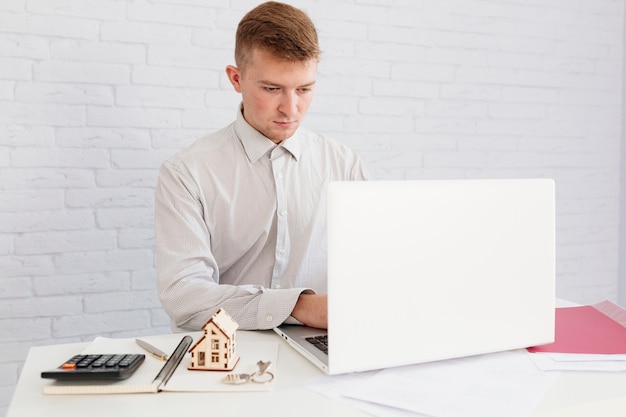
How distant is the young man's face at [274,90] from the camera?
1.50 metres

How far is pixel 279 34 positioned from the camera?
1.48 m

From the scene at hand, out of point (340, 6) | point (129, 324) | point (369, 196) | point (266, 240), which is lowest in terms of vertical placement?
point (129, 324)

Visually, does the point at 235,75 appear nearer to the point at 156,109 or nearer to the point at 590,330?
the point at 156,109

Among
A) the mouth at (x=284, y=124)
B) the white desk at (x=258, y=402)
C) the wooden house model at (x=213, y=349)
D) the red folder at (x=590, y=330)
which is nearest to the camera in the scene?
the white desk at (x=258, y=402)

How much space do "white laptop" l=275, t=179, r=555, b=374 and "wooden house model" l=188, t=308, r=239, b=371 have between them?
0.14 metres

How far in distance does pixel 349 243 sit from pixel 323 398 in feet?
0.72

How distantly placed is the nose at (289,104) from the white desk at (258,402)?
2.47 ft

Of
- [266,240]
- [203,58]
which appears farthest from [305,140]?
[203,58]

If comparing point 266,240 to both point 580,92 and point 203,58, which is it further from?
point 580,92

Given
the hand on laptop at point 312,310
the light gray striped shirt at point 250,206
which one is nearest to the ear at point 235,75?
the light gray striped shirt at point 250,206

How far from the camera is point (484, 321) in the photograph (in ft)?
3.37

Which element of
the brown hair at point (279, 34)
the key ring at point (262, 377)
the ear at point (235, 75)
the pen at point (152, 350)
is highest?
the brown hair at point (279, 34)

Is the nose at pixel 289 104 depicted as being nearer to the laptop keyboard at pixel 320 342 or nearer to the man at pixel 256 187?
the man at pixel 256 187

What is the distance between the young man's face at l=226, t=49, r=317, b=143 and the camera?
1.50m
